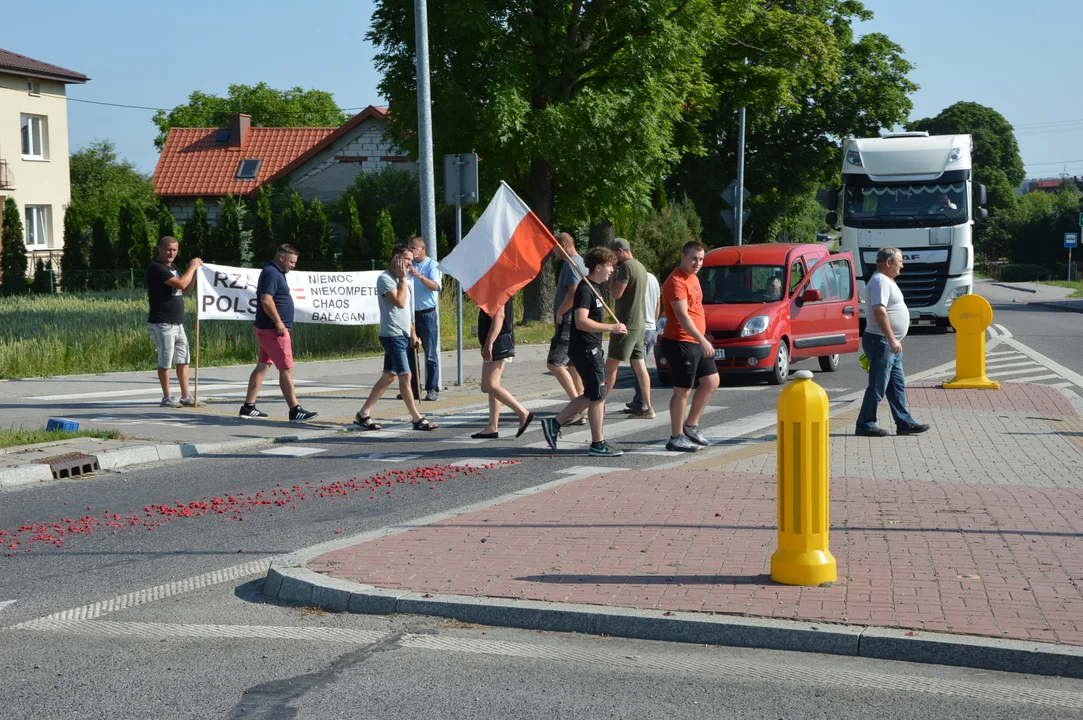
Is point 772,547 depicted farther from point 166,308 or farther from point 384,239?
point 384,239

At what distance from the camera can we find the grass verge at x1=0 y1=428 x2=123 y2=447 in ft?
34.9

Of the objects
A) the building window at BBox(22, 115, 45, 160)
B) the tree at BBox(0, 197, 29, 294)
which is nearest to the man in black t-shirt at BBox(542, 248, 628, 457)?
the tree at BBox(0, 197, 29, 294)

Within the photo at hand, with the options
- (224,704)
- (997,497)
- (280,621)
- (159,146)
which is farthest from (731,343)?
(159,146)

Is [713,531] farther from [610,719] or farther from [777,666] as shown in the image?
[610,719]

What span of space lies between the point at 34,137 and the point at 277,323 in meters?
38.0

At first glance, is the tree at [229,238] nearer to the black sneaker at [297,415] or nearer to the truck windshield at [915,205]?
the truck windshield at [915,205]

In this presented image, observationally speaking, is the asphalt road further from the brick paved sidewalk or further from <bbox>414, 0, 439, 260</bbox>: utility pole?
<bbox>414, 0, 439, 260</bbox>: utility pole

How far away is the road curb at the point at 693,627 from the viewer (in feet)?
16.1

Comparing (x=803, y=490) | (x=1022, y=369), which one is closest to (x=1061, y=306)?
(x=1022, y=369)

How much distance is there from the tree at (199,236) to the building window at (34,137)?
28.2 ft

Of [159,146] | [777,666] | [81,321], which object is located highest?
[159,146]

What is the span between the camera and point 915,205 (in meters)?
24.4

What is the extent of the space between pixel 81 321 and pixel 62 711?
678 inches

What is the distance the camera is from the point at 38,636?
5449mm
